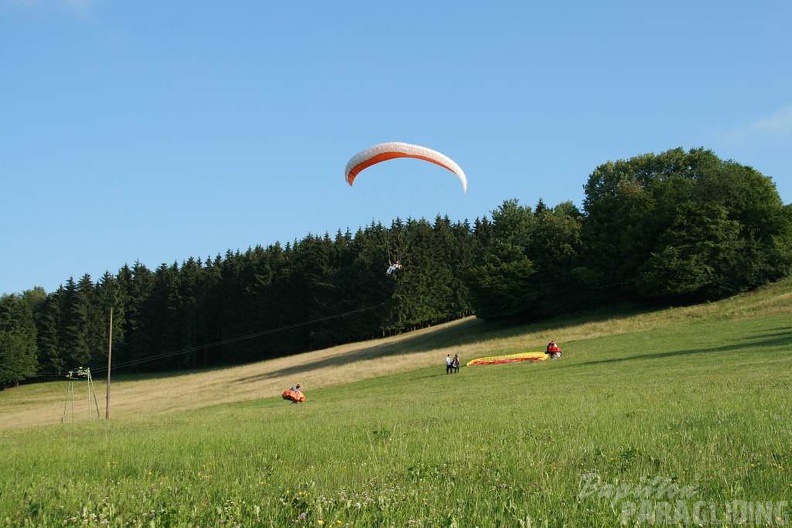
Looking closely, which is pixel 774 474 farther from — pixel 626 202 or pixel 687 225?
pixel 626 202

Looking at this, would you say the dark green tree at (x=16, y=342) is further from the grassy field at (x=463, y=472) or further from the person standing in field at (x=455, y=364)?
the grassy field at (x=463, y=472)

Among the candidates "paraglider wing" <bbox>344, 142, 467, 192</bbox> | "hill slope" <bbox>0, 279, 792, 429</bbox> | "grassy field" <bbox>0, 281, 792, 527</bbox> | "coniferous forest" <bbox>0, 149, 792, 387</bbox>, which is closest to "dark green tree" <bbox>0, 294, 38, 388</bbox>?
"coniferous forest" <bbox>0, 149, 792, 387</bbox>

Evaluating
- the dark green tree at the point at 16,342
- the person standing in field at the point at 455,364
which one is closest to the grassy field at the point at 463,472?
the person standing in field at the point at 455,364

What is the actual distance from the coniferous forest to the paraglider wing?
4511 centimetres

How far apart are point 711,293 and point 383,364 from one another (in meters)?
32.3

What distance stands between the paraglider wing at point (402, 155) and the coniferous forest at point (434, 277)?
4511cm

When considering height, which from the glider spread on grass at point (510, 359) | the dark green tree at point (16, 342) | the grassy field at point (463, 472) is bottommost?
the glider spread on grass at point (510, 359)

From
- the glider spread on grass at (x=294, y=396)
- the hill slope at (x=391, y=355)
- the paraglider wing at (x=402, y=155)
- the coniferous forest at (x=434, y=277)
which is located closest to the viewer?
the paraglider wing at (x=402, y=155)

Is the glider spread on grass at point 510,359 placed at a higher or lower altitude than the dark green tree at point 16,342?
lower

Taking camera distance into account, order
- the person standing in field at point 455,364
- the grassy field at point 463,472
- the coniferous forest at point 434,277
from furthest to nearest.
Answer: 1. the coniferous forest at point 434,277
2. the person standing in field at point 455,364
3. the grassy field at point 463,472

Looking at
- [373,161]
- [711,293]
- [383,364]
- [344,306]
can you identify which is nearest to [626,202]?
[711,293]

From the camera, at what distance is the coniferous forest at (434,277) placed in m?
62.7

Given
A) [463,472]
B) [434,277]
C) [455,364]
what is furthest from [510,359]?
[434,277]

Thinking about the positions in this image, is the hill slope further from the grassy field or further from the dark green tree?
the grassy field
